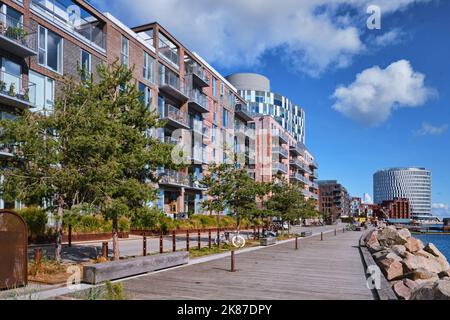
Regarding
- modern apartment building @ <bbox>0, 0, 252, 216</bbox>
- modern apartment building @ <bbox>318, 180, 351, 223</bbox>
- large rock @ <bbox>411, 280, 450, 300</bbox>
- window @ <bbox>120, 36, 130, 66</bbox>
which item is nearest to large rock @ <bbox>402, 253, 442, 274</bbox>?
large rock @ <bbox>411, 280, 450, 300</bbox>

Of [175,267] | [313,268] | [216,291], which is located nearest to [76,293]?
[216,291]

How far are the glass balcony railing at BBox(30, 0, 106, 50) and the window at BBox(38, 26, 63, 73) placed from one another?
0.89 metres

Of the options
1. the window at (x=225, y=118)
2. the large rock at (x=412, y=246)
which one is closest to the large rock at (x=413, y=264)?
the large rock at (x=412, y=246)

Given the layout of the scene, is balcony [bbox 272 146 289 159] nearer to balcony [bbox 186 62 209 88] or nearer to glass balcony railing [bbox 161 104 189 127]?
balcony [bbox 186 62 209 88]

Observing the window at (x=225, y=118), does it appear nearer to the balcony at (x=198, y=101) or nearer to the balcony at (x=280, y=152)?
the balcony at (x=198, y=101)

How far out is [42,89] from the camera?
26000mm

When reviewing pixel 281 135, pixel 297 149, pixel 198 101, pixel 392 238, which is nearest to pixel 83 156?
pixel 392 238

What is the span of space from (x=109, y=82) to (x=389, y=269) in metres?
12.0

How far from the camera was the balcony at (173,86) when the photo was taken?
40.2 m

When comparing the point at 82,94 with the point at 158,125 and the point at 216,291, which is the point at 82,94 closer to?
the point at 158,125

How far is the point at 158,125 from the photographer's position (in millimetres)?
16562

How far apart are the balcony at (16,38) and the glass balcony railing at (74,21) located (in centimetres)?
189

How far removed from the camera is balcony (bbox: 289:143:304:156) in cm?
9388

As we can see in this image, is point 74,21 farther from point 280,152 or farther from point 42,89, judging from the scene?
point 280,152
